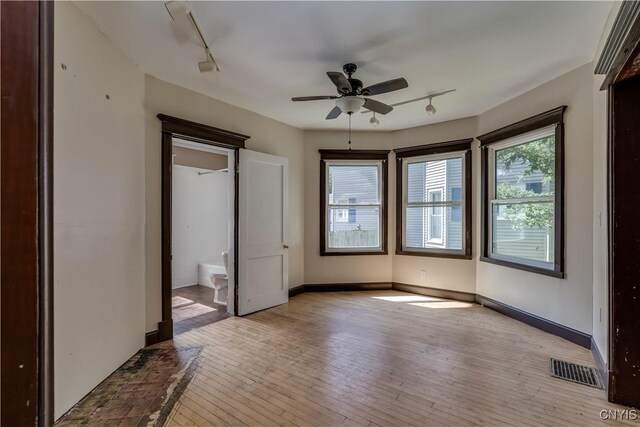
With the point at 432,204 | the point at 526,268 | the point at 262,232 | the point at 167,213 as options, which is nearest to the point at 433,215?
the point at 432,204

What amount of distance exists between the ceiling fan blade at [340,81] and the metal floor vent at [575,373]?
9.66 feet

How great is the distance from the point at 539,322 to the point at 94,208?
4.48 m

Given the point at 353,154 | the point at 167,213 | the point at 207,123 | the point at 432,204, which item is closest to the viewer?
the point at 167,213

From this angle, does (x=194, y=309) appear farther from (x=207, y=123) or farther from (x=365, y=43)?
(x=365, y=43)

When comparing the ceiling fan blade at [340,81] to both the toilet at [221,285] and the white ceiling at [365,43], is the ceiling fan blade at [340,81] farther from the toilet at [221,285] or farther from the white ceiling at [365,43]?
the toilet at [221,285]

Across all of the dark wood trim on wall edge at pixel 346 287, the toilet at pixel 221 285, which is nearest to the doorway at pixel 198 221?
the toilet at pixel 221 285

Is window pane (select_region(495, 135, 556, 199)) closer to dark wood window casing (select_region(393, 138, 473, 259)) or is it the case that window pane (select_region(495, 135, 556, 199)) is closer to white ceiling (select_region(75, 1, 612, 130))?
dark wood window casing (select_region(393, 138, 473, 259))

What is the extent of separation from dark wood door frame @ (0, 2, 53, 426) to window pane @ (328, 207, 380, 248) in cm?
482

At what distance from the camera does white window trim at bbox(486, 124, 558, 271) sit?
11.4ft

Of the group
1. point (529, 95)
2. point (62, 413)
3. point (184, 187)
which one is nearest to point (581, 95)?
point (529, 95)

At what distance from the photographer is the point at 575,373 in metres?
2.56

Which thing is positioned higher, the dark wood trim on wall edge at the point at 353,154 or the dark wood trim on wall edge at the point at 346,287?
the dark wood trim on wall edge at the point at 353,154

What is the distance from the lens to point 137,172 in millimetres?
2959

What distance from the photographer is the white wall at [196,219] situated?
554 centimetres
